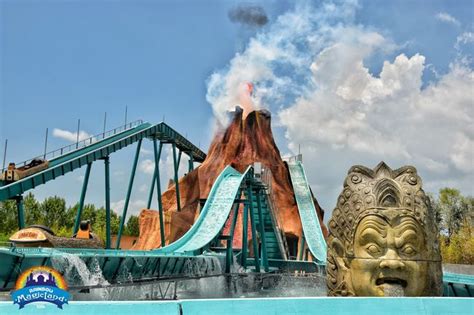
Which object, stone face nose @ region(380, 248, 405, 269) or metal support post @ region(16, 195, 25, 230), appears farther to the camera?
metal support post @ region(16, 195, 25, 230)

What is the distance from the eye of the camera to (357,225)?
26.9 ft

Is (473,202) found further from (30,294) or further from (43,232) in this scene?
(30,294)

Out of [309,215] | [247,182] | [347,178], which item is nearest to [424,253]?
[347,178]

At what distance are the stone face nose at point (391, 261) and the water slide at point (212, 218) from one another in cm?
1086

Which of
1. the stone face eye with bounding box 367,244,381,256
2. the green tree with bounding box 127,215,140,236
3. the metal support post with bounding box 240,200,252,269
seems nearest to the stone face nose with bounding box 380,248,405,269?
the stone face eye with bounding box 367,244,381,256

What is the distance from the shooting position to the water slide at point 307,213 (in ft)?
76.7

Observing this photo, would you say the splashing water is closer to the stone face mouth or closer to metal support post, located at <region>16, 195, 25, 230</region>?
metal support post, located at <region>16, 195, 25, 230</region>

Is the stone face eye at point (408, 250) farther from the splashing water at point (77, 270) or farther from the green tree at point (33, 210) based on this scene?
the green tree at point (33, 210)

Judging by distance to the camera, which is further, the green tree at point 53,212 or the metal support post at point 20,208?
the green tree at point 53,212

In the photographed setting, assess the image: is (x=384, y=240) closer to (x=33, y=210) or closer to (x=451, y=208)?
(x=451, y=208)

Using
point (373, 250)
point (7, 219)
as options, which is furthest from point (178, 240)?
point (7, 219)


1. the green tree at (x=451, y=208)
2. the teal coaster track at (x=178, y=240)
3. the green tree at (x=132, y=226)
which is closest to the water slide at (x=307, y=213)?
the teal coaster track at (x=178, y=240)

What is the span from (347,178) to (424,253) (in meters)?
1.83

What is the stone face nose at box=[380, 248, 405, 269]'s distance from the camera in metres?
7.68
